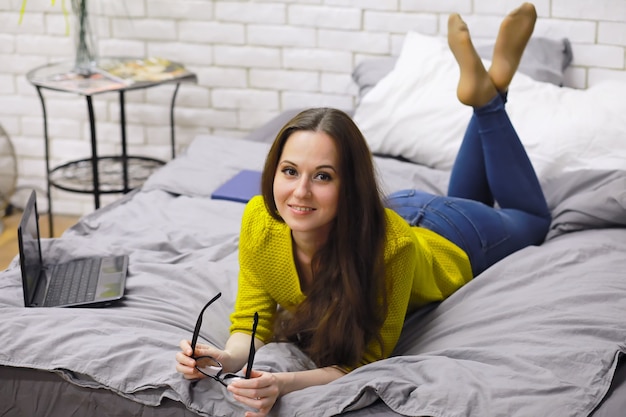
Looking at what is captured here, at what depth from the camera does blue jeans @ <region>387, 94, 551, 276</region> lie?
2.00 metres

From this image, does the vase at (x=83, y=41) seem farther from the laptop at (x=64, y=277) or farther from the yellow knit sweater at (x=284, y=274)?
the yellow knit sweater at (x=284, y=274)

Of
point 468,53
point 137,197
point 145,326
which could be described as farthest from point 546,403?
point 137,197

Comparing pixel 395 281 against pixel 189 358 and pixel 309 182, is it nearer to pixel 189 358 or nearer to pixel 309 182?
pixel 309 182

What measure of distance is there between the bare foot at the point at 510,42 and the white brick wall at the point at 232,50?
912 mm

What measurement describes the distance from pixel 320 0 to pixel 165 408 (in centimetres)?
200

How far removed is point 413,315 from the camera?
1788 mm

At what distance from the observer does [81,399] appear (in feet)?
5.06

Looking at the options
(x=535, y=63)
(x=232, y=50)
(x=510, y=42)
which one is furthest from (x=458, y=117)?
(x=232, y=50)

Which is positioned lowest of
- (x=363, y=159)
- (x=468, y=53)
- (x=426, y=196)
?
(x=426, y=196)

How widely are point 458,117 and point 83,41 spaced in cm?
125

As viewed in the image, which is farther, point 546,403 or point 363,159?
point 363,159

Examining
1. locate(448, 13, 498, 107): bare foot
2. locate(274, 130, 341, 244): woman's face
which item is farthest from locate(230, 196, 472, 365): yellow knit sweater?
locate(448, 13, 498, 107): bare foot

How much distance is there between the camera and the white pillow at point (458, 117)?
2.51 metres

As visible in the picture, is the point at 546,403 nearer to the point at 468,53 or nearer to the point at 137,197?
the point at 468,53
